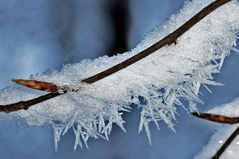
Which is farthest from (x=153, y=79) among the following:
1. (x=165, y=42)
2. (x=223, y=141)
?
(x=223, y=141)

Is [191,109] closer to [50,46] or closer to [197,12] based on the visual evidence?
[197,12]

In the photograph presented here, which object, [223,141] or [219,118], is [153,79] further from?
[223,141]

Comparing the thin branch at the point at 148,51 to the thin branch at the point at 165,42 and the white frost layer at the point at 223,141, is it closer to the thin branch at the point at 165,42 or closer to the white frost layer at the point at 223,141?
the thin branch at the point at 165,42

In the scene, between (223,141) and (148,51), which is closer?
(148,51)

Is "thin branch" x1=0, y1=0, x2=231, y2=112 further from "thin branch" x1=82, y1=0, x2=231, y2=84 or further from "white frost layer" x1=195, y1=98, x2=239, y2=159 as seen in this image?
"white frost layer" x1=195, y1=98, x2=239, y2=159

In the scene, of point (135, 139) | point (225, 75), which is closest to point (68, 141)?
point (135, 139)
